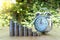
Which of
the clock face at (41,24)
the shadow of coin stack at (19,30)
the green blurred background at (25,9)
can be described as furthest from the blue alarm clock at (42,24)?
the green blurred background at (25,9)

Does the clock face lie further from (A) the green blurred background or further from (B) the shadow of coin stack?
(A) the green blurred background

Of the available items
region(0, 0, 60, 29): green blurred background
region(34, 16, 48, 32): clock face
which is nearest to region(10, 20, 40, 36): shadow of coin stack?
region(34, 16, 48, 32): clock face

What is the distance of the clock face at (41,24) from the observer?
5.34m

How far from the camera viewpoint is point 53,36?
5.20 metres

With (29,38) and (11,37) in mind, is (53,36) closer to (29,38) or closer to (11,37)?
(29,38)

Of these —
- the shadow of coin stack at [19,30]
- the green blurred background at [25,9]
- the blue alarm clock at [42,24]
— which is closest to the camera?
the shadow of coin stack at [19,30]

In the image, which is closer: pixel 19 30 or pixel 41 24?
pixel 19 30


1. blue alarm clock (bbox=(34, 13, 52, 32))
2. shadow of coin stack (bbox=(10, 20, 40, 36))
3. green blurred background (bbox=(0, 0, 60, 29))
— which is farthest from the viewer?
green blurred background (bbox=(0, 0, 60, 29))

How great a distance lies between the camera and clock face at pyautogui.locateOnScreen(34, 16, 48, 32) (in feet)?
17.5

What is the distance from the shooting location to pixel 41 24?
5.40 metres

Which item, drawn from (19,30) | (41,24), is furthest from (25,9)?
(19,30)

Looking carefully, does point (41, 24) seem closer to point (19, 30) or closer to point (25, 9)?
point (19, 30)

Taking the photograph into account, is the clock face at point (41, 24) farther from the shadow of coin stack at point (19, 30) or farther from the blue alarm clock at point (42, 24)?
the shadow of coin stack at point (19, 30)

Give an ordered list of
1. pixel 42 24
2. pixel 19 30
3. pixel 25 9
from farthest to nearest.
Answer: pixel 25 9 → pixel 42 24 → pixel 19 30
